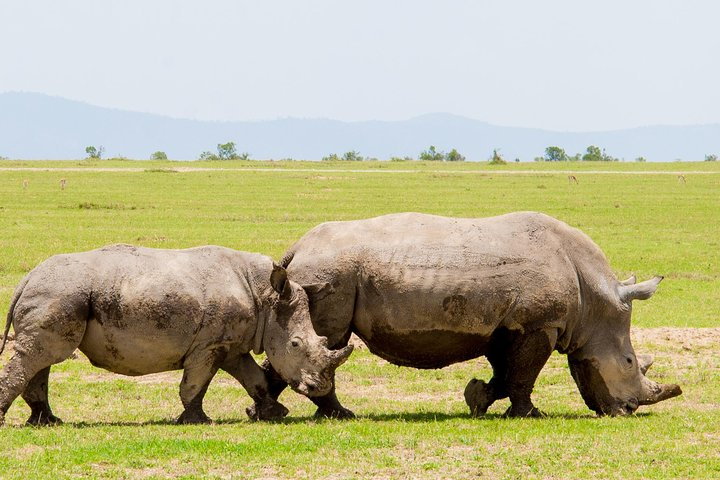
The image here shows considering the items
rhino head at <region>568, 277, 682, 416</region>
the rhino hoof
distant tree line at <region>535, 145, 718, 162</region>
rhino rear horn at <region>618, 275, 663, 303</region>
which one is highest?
rhino rear horn at <region>618, 275, 663, 303</region>

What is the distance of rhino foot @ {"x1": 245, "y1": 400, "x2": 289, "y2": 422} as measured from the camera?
12.6 m

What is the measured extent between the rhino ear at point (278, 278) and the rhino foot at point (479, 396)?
247 centimetres

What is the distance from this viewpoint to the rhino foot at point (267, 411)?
12.6 m

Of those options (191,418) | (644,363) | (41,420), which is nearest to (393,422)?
(191,418)

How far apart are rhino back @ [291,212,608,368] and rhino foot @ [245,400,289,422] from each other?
1037 mm

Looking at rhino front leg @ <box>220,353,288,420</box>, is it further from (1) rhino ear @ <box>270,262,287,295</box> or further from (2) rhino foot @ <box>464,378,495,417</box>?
(2) rhino foot @ <box>464,378,495,417</box>

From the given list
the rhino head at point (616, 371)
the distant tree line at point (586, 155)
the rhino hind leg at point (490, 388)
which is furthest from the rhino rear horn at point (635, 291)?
the distant tree line at point (586, 155)

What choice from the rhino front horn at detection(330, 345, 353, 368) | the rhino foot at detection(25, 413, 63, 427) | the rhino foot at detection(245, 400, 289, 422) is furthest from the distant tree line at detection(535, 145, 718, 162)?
the rhino foot at detection(25, 413, 63, 427)

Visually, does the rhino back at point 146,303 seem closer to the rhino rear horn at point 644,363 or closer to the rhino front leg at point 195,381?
the rhino front leg at point 195,381

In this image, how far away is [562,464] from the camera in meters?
10.2

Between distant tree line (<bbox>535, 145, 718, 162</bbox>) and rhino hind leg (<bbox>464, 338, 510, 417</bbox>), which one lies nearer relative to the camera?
rhino hind leg (<bbox>464, 338, 510, 417</bbox>)

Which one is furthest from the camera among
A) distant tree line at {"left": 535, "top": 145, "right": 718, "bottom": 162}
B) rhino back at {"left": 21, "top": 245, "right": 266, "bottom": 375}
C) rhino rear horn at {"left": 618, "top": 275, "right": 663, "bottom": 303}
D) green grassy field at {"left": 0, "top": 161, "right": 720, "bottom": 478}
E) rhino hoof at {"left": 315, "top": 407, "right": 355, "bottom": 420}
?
distant tree line at {"left": 535, "top": 145, "right": 718, "bottom": 162}

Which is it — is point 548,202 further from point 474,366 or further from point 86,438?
point 86,438

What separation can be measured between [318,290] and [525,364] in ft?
8.00
